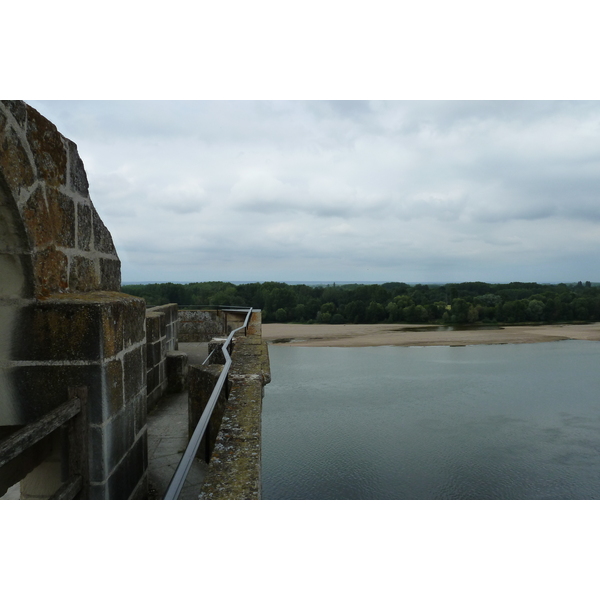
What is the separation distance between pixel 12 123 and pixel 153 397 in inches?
119

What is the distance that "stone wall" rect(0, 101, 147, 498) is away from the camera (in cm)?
145

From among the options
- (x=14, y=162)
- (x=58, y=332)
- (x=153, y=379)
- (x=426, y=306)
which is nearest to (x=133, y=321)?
(x=58, y=332)

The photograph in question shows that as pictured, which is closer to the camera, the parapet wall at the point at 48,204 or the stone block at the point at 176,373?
the parapet wall at the point at 48,204

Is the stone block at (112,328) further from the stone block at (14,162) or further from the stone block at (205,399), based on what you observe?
the stone block at (205,399)

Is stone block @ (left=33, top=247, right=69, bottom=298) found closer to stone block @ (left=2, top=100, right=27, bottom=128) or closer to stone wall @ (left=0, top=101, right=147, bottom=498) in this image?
stone wall @ (left=0, top=101, right=147, bottom=498)

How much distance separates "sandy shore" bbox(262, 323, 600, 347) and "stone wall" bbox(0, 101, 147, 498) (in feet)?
97.5

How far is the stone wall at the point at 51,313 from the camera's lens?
1447 millimetres

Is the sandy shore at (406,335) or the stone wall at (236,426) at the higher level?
the stone wall at (236,426)

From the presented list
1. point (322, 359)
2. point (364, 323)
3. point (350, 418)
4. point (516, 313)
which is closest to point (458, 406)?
point (350, 418)

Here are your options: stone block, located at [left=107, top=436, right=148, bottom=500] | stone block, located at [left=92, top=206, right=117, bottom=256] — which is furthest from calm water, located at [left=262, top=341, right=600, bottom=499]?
stone block, located at [left=92, top=206, right=117, bottom=256]

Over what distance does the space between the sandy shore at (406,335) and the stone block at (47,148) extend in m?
29.9

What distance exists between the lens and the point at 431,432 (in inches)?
611

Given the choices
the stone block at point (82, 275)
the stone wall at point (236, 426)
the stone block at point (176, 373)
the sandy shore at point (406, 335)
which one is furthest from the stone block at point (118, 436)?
the sandy shore at point (406, 335)

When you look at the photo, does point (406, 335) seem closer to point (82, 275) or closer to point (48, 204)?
point (82, 275)
